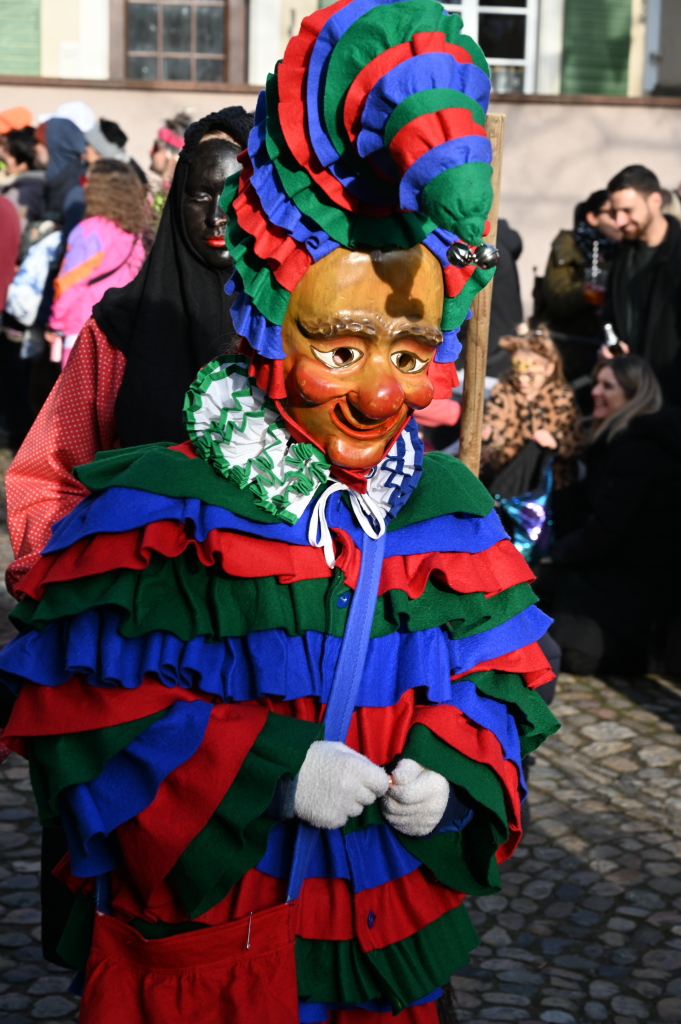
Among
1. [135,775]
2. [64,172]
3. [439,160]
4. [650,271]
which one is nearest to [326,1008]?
[135,775]

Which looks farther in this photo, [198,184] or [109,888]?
[198,184]

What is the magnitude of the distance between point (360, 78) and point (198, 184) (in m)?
1.13

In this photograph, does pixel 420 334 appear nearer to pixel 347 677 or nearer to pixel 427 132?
pixel 427 132

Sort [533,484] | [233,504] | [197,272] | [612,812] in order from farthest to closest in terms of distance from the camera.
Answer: [533,484], [612,812], [197,272], [233,504]

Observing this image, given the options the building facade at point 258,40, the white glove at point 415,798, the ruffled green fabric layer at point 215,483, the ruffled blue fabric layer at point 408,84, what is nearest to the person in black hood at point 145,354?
the ruffled green fabric layer at point 215,483

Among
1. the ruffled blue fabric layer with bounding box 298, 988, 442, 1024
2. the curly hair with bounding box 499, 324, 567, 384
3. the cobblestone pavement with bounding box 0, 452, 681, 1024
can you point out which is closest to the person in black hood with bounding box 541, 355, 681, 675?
the curly hair with bounding box 499, 324, 567, 384

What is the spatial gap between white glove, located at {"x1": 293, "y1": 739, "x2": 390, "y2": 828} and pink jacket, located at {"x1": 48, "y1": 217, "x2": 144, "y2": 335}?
5459 mm

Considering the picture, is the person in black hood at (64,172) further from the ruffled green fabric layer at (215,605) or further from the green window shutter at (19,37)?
the ruffled green fabric layer at (215,605)

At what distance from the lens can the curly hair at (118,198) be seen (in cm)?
700

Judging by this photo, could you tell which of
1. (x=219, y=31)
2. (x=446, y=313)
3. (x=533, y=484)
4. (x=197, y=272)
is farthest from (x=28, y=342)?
(x=446, y=313)

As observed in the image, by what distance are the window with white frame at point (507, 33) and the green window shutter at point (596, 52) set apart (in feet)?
1.07

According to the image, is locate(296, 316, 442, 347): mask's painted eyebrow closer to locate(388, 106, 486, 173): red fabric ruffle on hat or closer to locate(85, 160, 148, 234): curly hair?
locate(388, 106, 486, 173): red fabric ruffle on hat

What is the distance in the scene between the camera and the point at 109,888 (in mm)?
1959

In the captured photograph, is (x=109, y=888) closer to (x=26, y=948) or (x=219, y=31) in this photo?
(x=26, y=948)
